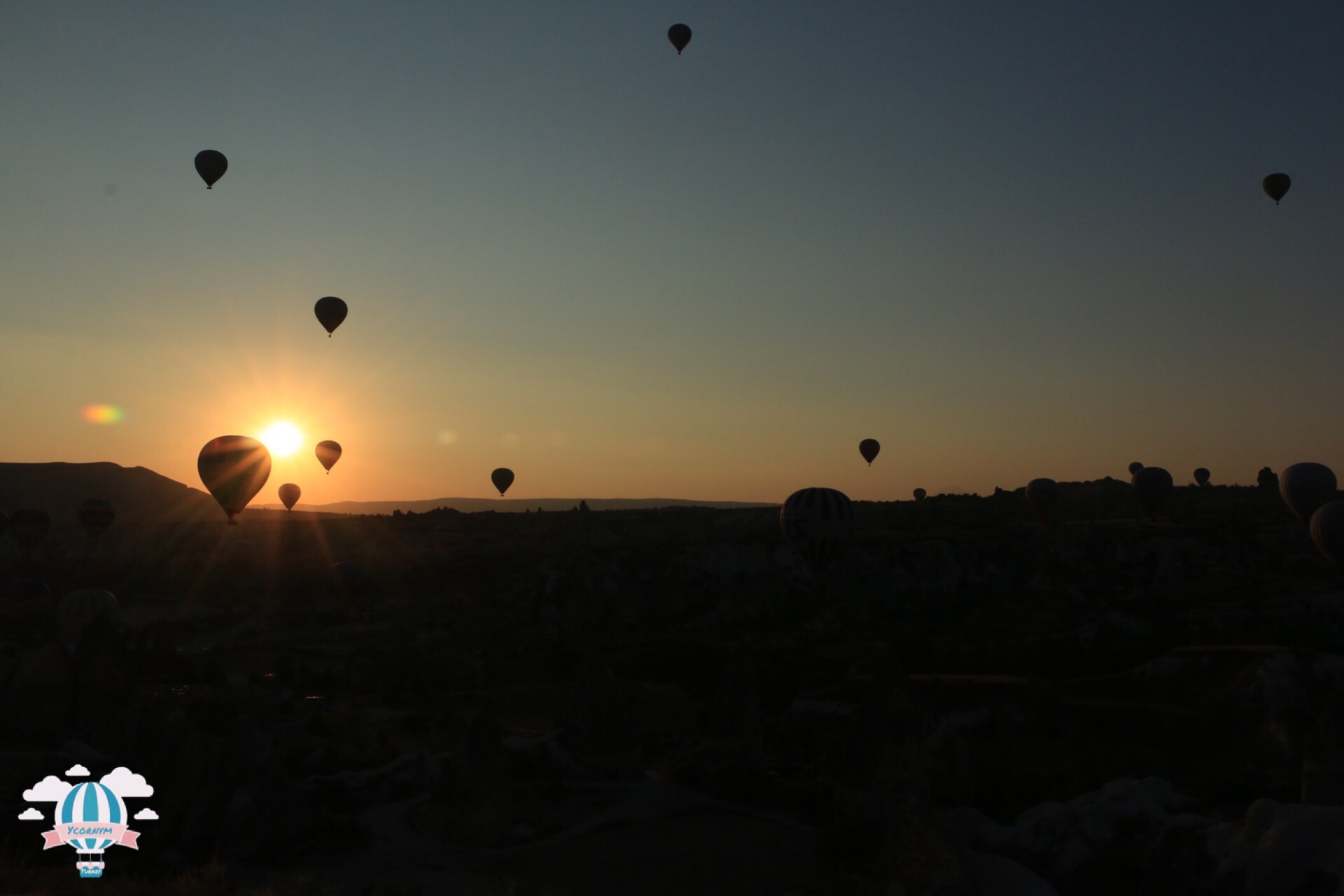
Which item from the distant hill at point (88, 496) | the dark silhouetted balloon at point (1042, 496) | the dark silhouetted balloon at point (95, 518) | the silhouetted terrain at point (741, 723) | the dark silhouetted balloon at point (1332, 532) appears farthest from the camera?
the distant hill at point (88, 496)

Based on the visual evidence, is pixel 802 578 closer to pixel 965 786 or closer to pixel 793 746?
pixel 793 746

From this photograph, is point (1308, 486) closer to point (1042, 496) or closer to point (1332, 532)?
point (1332, 532)

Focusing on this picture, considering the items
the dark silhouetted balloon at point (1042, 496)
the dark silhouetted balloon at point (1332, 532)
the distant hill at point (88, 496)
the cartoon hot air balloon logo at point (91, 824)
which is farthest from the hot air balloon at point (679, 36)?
the distant hill at point (88, 496)

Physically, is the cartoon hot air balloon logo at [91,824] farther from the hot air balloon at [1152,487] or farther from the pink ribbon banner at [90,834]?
the hot air balloon at [1152,487]

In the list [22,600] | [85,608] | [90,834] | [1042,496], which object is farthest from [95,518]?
[1042,496]

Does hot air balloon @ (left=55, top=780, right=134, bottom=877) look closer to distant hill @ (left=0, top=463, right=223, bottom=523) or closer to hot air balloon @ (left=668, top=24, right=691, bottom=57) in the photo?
hot air balloon @ (left=668, top=24, right=691, bottom=57)

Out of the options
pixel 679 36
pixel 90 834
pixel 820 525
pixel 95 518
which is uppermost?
pixel 679 36
